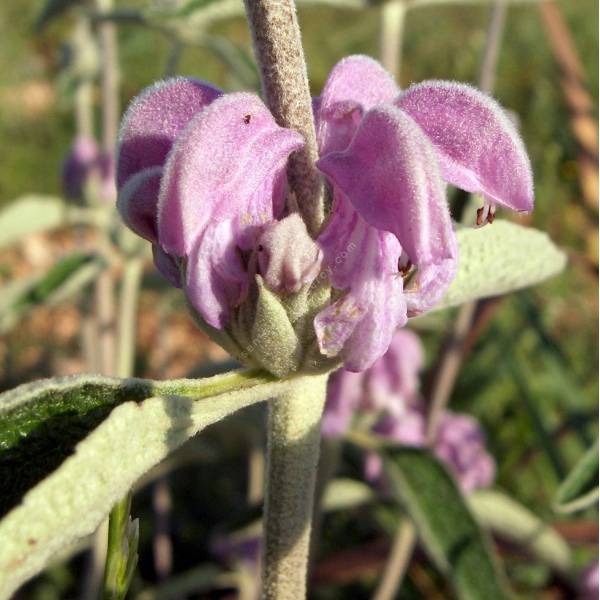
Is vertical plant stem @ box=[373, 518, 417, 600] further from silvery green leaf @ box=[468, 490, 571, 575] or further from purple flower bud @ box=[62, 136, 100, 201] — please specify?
purple flower bud @ box=[62, 136, 100, 201]

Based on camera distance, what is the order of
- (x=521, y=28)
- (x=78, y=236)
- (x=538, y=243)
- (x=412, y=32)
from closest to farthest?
(x=538, y=243) < (x=78, y=236) < (x=521, y=28) < (x=412, y=32)

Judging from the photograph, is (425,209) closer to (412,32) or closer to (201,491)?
(201,491)

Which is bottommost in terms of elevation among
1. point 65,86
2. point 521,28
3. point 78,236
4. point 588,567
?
point 588,567

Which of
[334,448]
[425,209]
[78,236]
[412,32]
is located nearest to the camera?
[425,209]

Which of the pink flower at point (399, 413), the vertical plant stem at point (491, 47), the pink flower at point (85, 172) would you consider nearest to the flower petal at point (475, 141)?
the pink flower at point (399, 413)

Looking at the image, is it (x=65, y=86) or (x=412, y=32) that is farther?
(x=412, y=32)

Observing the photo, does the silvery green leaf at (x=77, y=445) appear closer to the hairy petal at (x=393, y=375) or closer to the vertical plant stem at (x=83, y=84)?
the hairy petal at (x=393, y=375)

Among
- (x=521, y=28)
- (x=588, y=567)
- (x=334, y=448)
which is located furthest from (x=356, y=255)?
(x=521, y=28)
